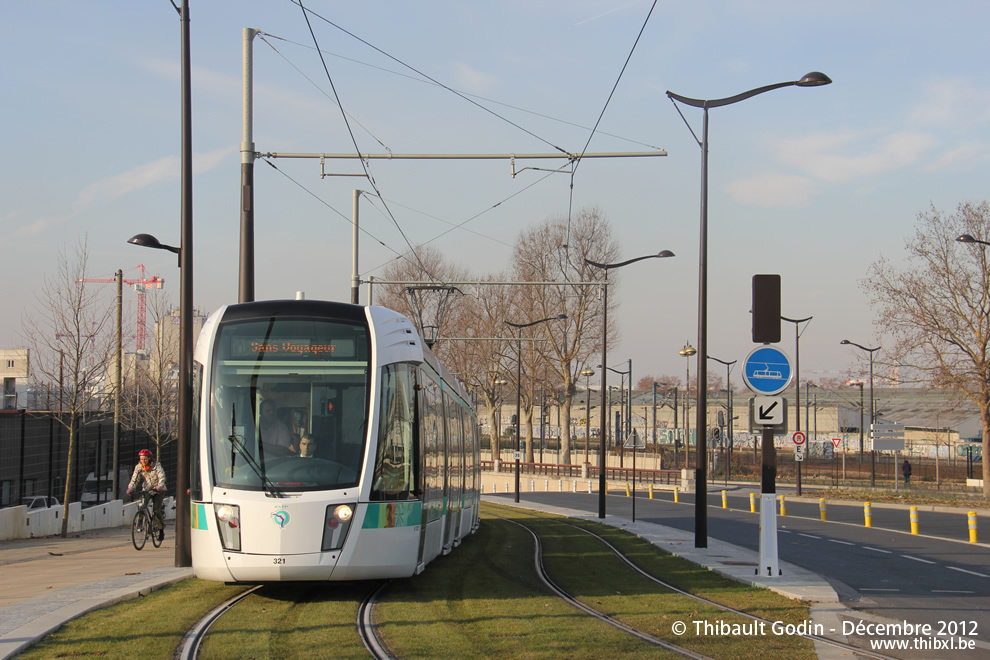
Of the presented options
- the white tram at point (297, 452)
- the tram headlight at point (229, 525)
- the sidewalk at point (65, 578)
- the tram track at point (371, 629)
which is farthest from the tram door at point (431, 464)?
the sidewalk at point (65, 578)

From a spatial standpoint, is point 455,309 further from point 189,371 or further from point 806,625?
point 806,625

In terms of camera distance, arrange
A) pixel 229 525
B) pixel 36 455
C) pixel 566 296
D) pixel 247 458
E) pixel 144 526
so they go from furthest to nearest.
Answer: pixel 566 296 < pixel 36 455 < pixel 144 526 < pixel 247 458 < pixel 229 525

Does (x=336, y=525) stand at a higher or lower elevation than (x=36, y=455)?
higher

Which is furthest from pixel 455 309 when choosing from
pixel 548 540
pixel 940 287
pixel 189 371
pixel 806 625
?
pixel 806 625

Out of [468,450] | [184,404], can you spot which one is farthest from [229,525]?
[468,450]

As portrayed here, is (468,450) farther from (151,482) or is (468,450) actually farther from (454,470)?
(151,482)

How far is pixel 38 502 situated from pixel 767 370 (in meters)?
23.1

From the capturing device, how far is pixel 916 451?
3533 inches

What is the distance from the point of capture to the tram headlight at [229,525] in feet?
29.7

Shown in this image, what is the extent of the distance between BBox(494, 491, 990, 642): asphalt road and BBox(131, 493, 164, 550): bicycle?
11.1 meters

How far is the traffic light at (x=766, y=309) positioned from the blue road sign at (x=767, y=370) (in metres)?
0.18

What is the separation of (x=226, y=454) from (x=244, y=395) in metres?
0.61

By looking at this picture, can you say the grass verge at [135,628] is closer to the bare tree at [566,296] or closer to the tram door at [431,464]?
the tram door at [431,464]

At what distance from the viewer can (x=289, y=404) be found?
9.50 metres
